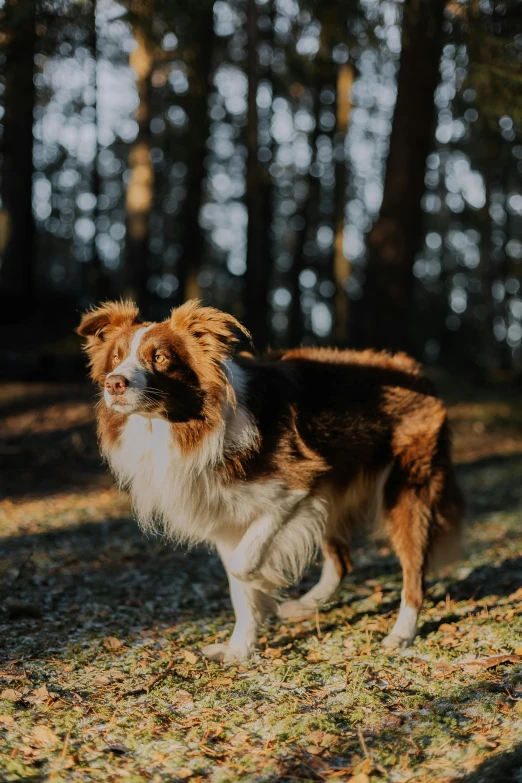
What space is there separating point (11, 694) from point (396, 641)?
2.54m

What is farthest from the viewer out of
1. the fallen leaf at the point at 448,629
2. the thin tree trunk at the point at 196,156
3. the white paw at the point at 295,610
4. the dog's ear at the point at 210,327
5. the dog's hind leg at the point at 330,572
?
the thin tree trunk at the point at 196,156

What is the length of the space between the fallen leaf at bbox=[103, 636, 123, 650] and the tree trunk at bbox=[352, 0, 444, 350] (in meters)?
8.32

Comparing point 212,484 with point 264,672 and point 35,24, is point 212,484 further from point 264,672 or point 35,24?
point 35,24

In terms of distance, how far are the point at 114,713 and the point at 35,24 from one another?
8.29 metres

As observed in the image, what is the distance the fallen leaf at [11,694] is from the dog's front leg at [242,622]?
1.31 metres

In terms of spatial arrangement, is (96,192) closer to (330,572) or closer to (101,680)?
(330,572)

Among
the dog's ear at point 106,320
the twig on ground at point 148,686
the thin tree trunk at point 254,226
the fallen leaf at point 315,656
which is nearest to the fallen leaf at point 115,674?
the twig on ground at point 148,686

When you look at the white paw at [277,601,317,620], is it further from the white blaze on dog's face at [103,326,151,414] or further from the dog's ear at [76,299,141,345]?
the dog's ear at [76,299,141,345]

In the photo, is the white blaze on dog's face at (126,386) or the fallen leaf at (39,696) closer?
the fallen leaf at (39,696)

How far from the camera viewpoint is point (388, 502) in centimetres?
583

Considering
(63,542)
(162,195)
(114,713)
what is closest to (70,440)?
(63,542)

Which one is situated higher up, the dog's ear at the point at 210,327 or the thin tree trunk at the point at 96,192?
the thin tree trunk at the point at 96,192

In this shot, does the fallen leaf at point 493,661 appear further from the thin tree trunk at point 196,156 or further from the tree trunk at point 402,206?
the thin tree trunk at point 196,156

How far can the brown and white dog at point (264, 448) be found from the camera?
4934 mm
